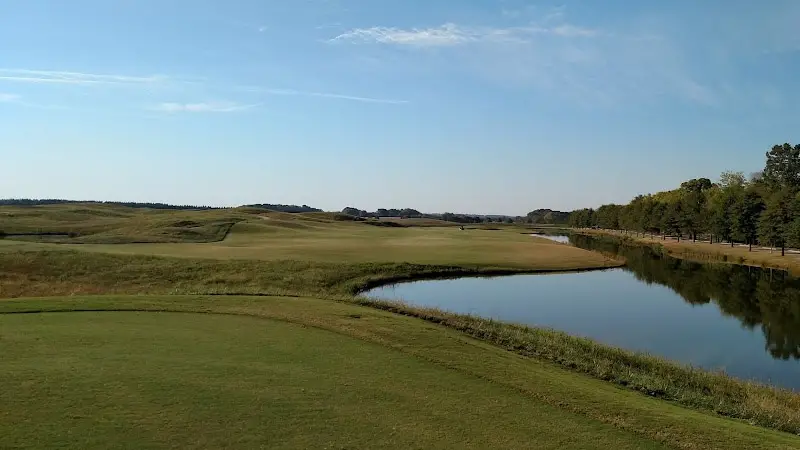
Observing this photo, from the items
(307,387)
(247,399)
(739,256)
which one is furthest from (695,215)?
(247,399)

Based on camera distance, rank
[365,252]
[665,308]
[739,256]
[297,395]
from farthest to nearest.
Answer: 1. [739,256]
2. [365,252]
3. [665,308]
4. [297,395]

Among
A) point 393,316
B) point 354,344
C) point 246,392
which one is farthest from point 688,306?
point 246,392

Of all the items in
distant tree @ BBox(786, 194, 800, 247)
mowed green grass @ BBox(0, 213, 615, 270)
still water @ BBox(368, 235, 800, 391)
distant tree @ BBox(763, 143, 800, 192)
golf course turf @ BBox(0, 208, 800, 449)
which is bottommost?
still water @ BBox(368, 235, 800, 391)

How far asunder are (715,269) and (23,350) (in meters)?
58.5

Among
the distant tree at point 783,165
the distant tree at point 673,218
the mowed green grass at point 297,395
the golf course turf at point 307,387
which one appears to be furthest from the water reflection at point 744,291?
the distant tree at point 783,165

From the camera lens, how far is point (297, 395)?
35.7ft

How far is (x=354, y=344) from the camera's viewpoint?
15852 mm

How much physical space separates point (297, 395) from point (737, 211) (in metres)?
75.9

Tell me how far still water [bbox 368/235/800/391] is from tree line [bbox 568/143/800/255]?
12325 mm

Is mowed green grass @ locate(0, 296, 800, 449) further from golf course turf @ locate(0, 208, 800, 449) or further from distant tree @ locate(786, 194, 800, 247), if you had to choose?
distant tree @ locate(786, 194, 800, 247)

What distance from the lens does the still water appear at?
2353 cm

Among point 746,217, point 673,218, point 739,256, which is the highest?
point 673,218

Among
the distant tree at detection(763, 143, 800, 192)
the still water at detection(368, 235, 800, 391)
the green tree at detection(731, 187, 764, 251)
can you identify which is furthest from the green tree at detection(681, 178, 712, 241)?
the still water at detection(368, 235, 800, 391)

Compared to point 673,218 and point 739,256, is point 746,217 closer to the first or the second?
point 739,256
